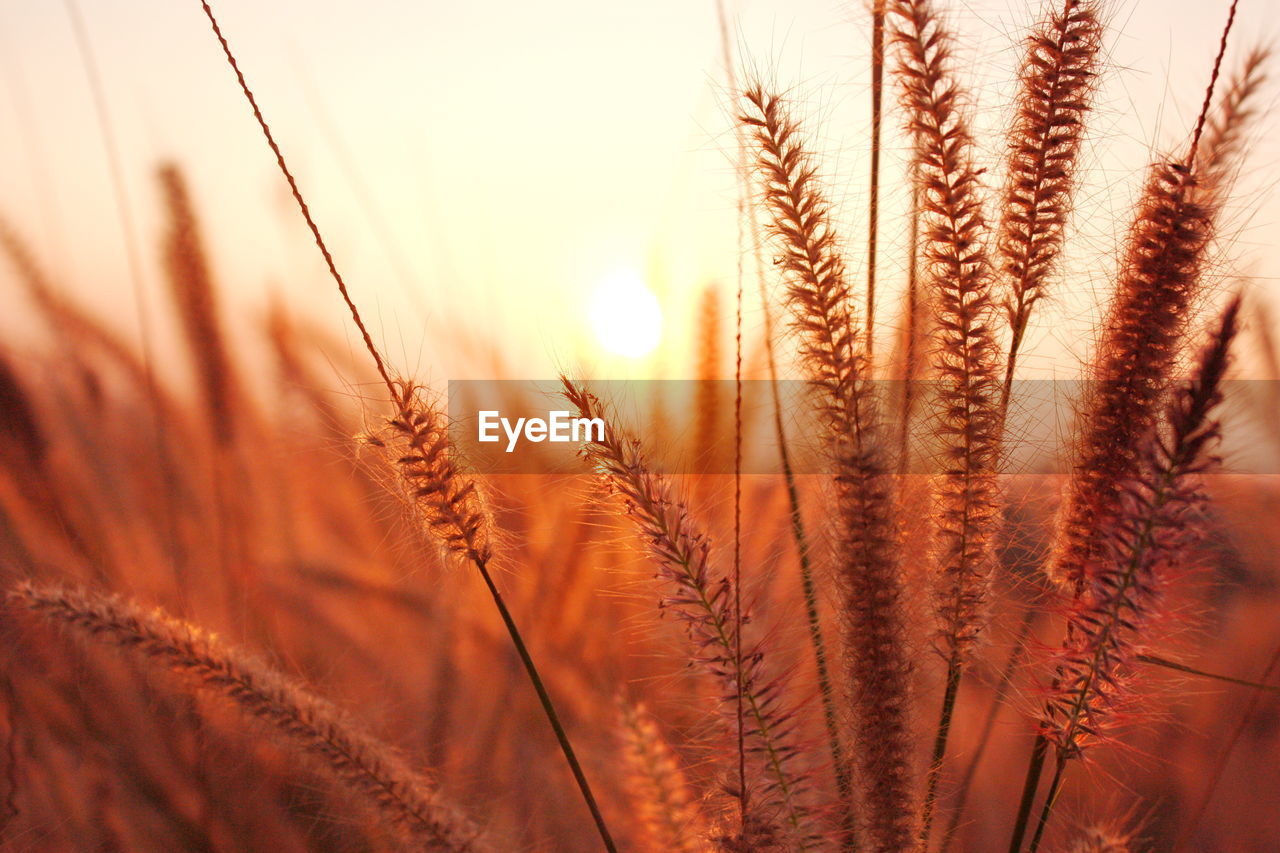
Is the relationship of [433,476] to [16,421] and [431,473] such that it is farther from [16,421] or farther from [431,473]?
[16,421]

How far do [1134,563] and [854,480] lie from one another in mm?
173

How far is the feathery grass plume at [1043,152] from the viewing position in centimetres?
64

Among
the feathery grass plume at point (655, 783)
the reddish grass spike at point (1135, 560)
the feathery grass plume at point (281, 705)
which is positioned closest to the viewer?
the reddish grass spike at point (1135, 560)

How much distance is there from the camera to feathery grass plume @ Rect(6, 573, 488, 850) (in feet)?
2.62

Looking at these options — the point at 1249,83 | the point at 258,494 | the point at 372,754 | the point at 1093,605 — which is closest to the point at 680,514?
the point at 1093,605

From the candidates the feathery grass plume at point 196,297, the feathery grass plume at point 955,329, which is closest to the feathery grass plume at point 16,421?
the feathery grass plume at point 196,297

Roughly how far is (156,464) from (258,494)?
166 millimetres

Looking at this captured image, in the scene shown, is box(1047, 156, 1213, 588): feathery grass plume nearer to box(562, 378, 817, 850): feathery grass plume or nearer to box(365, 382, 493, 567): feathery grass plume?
box(562, 378, 817, 850): feathery grass plume

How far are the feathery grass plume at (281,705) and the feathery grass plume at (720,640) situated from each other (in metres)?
0.32

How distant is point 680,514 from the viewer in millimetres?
596

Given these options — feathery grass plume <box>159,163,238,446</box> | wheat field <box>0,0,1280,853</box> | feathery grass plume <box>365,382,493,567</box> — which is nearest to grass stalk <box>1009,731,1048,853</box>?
wheat field <box>0,0,1280,853</box>

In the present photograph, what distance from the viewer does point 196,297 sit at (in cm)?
127

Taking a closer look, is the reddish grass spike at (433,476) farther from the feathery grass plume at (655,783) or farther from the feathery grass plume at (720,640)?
the feathery grass plume at (655,783)

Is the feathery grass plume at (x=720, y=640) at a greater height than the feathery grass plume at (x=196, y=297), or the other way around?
the feathery grass plume at (x=196, y=297)
